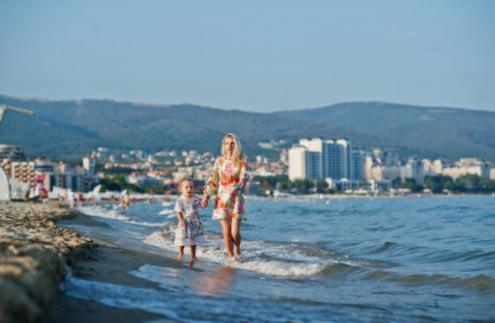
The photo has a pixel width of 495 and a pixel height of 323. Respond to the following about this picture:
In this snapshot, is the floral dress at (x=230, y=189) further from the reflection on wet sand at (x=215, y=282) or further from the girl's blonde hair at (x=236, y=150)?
the reflection on wet sand at (x=215, y=282)

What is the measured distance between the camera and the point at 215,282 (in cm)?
602

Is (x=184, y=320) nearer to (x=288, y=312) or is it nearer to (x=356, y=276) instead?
(x=288, y=312)

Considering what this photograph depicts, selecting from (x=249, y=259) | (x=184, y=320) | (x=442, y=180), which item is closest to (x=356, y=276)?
(x=249, y=259)

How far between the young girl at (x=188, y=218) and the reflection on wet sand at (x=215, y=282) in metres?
0.74

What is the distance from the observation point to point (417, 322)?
4.69m

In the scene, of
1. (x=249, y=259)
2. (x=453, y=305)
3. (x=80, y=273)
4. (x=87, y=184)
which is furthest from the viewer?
(x=87, y=184)

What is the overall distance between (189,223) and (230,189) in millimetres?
639

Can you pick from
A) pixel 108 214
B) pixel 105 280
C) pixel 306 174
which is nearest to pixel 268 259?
pixel 105 280

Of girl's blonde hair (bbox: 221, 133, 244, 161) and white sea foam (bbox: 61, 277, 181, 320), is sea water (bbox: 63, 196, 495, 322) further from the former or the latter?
girl's blonde hair (bbox: 221, 133, 244, 161)

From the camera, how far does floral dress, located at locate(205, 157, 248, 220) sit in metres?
7.51

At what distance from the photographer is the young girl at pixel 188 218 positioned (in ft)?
25.5

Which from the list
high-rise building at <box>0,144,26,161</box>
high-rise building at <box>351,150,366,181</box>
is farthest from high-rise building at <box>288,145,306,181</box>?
high-rise building at <box>0,144,26,161</box>

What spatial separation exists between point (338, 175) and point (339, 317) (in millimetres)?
177143

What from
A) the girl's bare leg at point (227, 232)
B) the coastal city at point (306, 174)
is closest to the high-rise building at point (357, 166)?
the coastal city at point (306, 174)
